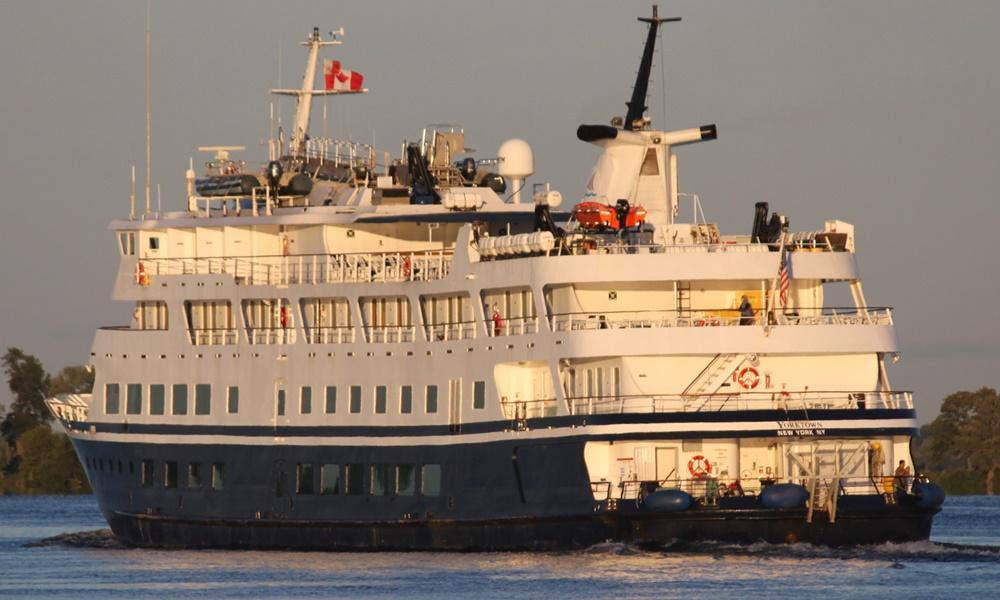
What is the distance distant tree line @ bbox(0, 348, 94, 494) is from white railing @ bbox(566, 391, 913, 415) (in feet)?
209

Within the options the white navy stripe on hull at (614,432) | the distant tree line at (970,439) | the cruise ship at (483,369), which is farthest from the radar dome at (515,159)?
the distant tree line at (970,439)

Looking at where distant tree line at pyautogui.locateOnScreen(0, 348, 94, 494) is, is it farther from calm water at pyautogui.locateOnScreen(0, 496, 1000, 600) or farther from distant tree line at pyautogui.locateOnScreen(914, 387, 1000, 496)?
calm water at pyautogui.locateOnScreen(0, 496, 1000, 600)

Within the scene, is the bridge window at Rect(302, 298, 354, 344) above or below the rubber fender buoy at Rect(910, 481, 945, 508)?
above

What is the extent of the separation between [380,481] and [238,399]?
499 centimetres

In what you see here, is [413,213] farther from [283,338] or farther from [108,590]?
[108,590]

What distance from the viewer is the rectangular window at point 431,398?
56.0m

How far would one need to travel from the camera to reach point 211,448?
59.7m

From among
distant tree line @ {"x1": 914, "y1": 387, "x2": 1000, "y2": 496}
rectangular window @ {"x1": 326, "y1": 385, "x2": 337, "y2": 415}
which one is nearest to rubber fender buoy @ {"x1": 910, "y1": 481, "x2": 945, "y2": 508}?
rectangular window @ {"x1": 326, "y1": 385, "x2": 337, "y2": 415}

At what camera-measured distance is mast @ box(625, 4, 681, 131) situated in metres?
59.5

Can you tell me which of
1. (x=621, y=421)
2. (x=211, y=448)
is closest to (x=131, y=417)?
(x=211, y=448)

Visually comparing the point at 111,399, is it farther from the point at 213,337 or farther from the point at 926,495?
the point at 926,495

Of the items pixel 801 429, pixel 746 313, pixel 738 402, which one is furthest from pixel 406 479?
pixel 801 429

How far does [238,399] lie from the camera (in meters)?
59.6

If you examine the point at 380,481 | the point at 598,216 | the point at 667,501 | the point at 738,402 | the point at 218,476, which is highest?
the point at 598,216
